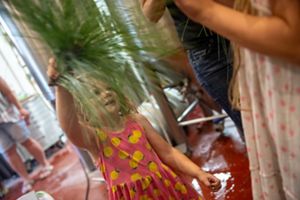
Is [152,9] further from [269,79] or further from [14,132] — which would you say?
[14,132]

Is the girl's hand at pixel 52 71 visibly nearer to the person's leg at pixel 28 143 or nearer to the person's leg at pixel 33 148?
the person's leg at pixel 28 143

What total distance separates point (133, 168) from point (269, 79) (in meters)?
0.57

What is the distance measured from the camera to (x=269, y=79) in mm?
501

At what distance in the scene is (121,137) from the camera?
38.6 inches

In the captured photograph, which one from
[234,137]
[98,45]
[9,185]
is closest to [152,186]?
[98,45]

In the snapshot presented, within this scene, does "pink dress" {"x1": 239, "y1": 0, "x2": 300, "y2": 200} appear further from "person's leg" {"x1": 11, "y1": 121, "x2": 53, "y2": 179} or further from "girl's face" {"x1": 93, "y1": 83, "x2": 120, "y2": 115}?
"person's leg" {"x1": 11, "y1": 121, "x2": 53, "y2": 179}

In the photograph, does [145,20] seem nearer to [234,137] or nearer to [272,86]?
[272,86]

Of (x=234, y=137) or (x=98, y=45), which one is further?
(x=234, y=137)

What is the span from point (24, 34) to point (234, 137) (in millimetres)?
1846

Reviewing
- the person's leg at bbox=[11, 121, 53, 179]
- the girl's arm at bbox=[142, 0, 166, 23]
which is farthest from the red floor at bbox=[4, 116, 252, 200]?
the girl's arm at bbox=[142, 0, 166, 23]

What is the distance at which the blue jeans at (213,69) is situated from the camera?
42.8 inches

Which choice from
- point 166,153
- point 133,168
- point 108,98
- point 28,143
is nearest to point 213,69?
point 166,153

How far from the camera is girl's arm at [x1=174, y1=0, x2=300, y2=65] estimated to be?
1.44ft

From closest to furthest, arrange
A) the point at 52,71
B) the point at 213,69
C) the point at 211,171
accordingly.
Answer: the point at 52,71 < the point at 213,69 < the point at 211,171
